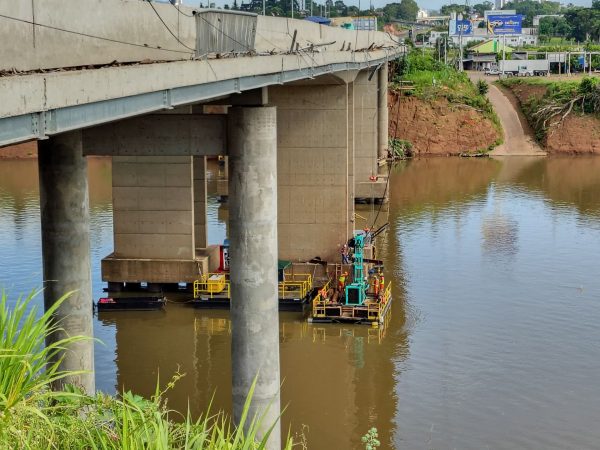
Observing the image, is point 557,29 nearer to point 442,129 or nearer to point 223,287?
point 442,129

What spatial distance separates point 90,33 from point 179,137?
6.43 metres

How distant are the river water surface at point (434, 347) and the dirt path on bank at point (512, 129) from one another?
33.2m

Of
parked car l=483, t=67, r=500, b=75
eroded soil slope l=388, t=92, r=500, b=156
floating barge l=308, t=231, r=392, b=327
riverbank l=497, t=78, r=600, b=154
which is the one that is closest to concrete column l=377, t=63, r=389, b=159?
eroded soil slope l=388, t=92, r=500, b=156

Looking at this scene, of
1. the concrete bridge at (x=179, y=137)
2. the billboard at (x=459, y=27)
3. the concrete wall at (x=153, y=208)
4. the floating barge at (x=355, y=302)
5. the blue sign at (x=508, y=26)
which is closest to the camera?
the concrete bridge at (x=179, y=137)

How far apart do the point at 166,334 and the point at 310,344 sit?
4.38 m

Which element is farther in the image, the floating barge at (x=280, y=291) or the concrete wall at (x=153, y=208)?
the concrete wall at (x=153, y=208)

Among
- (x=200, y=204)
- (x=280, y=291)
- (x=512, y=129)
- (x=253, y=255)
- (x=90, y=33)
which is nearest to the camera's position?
(x=90, y=33)

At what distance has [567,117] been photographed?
82.5m

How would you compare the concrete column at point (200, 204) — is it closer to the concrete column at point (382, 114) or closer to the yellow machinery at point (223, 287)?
the yellow machinery at point (223, 287)

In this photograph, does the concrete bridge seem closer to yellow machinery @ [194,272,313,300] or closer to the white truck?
yellow machinery @ [194,272,313,300]

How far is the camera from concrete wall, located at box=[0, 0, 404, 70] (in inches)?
413

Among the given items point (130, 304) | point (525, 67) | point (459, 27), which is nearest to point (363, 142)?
point (130, 304)

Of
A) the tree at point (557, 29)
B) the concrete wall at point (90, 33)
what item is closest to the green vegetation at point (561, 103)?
the concrete wall at point (90, 33)

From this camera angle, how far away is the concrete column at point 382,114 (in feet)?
235
